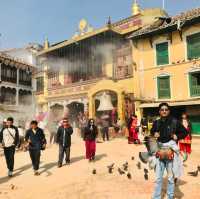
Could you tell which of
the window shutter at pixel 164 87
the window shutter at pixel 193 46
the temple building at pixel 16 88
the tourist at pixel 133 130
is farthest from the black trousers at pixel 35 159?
the temple building at pixel 16 88

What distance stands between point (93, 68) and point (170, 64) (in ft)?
24.6

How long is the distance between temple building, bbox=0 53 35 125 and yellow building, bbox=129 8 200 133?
17.9 meters

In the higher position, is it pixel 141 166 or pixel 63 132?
pixel 63 132

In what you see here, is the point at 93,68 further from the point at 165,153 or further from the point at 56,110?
the point at 165,153

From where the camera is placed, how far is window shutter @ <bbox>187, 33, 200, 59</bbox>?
19297mm

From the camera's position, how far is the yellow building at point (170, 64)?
1941 centimetres

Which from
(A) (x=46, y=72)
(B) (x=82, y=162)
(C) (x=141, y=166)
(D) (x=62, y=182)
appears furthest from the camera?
(A) (x=46, y=72)

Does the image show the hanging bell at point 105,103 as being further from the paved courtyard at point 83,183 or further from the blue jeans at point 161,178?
the blue jeans at point 161,178

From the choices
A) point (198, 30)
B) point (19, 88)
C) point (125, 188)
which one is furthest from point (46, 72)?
point (125, 188)

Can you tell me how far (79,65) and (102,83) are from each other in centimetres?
459

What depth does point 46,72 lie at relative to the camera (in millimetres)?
30594

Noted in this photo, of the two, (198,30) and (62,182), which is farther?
(198,30)

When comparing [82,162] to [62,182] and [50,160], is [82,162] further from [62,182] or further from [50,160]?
[62,182]

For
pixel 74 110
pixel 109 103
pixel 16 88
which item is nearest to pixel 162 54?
pixel 109 103
